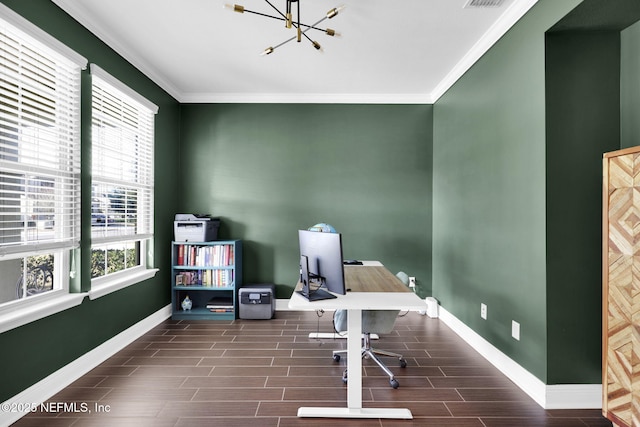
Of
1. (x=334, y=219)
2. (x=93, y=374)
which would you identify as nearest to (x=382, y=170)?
(x=334, y=219)

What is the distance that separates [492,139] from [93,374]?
12.1ft

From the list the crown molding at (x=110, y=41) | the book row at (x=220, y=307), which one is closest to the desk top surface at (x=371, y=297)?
the book row at (x=220, y=307)

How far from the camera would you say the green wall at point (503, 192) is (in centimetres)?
230

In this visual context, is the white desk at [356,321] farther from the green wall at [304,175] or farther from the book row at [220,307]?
the green wall at [304,175]

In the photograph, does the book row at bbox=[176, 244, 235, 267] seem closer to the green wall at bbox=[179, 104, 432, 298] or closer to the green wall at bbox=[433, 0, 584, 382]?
the green wall at bbox=[179, 104, 432, 298]

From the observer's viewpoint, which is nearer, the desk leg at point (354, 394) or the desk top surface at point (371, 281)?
the desk leg at point (354, 394)

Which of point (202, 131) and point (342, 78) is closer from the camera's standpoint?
point (342, 78)

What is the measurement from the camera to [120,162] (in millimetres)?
3303

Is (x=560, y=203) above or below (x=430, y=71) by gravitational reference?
below

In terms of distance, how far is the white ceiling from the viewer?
8.55ft

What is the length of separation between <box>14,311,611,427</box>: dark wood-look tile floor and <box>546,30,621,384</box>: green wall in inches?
17.1

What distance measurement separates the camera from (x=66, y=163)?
101 inches

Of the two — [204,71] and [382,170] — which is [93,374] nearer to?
[204,71]

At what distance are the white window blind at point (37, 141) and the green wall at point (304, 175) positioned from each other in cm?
193
